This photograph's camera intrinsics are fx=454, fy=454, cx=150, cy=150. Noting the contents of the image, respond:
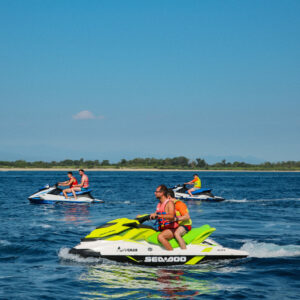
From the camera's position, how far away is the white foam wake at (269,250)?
38.9 feet

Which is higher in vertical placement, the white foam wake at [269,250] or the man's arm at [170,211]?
the man's arm at [170,211]

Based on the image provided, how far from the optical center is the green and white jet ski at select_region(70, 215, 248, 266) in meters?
10.2

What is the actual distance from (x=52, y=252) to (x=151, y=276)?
12.1ft

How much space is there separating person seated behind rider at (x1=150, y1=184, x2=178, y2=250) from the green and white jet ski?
0.19m

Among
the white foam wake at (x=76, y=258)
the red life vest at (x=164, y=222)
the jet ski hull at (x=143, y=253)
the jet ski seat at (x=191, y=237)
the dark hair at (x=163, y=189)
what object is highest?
the dark hair at (x=163, y=189)

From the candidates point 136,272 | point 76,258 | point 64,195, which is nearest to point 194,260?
point 136,272

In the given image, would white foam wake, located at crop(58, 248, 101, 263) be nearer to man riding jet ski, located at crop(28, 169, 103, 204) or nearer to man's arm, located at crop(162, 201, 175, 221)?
man's arm, located at crop(162, 201, 175, 221)

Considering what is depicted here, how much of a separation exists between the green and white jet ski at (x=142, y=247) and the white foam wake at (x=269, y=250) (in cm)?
134

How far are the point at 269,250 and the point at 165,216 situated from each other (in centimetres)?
381

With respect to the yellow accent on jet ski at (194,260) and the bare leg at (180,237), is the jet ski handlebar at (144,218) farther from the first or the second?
the yellow accent on jet ski at (194,260)

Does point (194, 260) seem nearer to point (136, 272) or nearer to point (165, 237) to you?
point (165, 237)

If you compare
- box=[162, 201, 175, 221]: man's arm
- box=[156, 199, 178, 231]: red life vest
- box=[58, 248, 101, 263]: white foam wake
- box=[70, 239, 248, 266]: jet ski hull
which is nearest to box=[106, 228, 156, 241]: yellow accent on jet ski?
box=[70, 239, 248, 266]: jet ski hull

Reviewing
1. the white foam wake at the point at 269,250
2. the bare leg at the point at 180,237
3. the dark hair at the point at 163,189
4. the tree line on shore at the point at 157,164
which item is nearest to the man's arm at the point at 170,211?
the dark hair at the point at 163,189

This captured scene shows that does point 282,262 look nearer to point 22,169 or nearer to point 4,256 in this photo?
point 4,256
